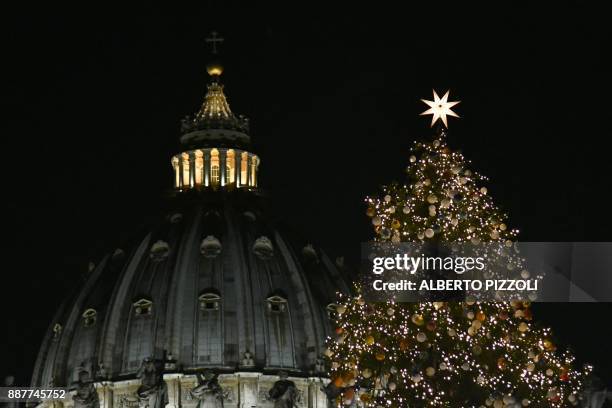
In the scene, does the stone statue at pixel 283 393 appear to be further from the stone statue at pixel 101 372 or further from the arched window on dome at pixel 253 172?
the arched window on dome at pixel 253 172

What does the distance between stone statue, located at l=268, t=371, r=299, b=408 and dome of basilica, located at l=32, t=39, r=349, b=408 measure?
33.8 metres

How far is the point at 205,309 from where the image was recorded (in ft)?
313

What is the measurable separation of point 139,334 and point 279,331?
8084mm

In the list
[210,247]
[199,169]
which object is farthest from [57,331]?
[199,169]

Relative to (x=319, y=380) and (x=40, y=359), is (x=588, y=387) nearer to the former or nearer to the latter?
(x=319, y=380)

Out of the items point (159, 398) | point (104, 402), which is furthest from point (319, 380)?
point (159, 398)

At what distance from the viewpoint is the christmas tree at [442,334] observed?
124 feet

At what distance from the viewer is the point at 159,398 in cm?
5481

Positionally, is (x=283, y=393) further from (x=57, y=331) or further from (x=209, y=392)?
(x=57, y=331)

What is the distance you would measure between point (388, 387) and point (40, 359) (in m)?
67.0

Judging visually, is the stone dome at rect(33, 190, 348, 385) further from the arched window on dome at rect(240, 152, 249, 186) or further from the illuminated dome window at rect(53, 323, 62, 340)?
the arched window on dome at rect(240, 152, 249, 186)

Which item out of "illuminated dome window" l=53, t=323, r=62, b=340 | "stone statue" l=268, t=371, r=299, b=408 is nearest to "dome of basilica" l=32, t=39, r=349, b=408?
"illuminated dome window" l=53, t=323, r=62, b=340

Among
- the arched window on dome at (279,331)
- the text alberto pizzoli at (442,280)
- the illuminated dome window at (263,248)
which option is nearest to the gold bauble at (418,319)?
the text alberto pizzoli at (442,280)

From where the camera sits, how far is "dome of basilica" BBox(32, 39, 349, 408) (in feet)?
310
